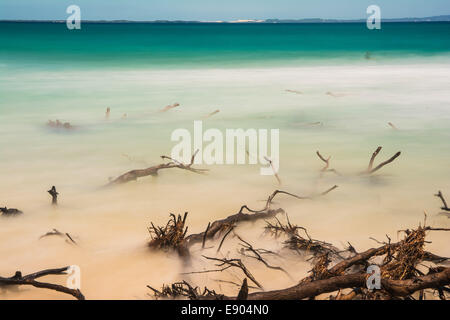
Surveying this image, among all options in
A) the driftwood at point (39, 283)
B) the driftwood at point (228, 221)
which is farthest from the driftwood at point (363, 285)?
the driftwood at point (228, 221)

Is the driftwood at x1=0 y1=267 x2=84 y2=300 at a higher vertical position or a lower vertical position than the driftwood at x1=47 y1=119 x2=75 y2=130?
lower

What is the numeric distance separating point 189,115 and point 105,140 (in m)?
2.00

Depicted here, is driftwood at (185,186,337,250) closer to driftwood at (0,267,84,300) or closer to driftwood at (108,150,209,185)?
driftwood at (0,267,84,300)

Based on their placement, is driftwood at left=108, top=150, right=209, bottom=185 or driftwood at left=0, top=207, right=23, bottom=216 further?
driftwood at left=108, top=150, right=209, bottom=185

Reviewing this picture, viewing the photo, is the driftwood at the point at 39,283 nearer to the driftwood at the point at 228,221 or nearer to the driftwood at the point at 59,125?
the driftwood at the point at 228,221

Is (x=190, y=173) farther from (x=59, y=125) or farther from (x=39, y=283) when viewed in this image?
(x=59, y=125)

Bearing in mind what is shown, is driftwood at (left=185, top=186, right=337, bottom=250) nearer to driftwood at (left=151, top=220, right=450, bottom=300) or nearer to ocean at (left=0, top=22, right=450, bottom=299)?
ocean at (left=0, top=22, right=450, bottom=299)

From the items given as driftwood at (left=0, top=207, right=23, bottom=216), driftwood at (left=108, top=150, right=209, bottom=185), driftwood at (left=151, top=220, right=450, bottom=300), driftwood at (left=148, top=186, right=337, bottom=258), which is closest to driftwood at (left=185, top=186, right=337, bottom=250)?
driftwood at (left=148, top=186, right=337, bottom=258)

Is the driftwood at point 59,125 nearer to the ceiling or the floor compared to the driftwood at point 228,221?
nearer to the ceiling

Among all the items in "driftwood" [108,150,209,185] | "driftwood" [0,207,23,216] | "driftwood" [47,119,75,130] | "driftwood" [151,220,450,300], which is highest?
"driftwood" [47,119,75,130]

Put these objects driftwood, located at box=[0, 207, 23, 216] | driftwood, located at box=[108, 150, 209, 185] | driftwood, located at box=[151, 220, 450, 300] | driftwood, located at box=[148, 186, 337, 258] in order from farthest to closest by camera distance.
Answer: driftwood, located at box=[108, 150, 209, 185] → driftwood, located at box=[0, 207, 23, 216] → driftwood, located at box=[148, 186, 337, 258] → driftwood, located at box=[151, 220, 450, 300]

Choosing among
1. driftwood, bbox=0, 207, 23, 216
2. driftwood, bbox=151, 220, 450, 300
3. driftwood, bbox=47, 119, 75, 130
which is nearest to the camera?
driftwood, bbox=151, 220, 450, 300
